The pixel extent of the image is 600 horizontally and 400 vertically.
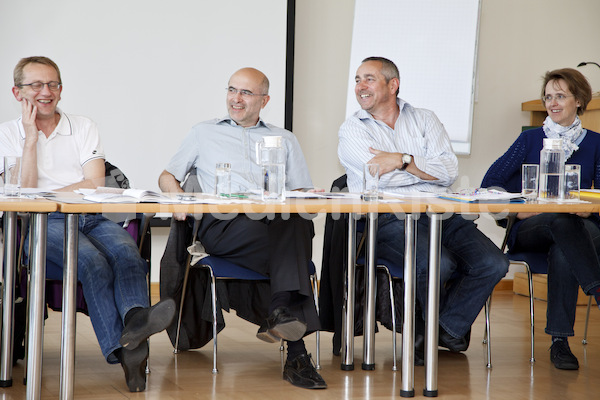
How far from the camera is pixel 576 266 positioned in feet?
9.38

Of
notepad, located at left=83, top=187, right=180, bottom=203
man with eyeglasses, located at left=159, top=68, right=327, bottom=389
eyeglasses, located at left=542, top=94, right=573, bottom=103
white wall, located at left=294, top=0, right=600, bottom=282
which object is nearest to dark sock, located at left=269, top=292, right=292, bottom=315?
man with eyeglasses, located at left=159, top=68, right=327, bottom=389

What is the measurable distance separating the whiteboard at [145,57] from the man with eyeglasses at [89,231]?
1278 millimetres

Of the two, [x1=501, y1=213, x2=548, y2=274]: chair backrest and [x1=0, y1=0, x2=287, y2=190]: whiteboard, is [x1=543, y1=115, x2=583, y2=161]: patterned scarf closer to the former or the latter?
[x1=501, y1=213, x2=548, y2=274]: chair backrest

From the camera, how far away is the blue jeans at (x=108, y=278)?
242 cm

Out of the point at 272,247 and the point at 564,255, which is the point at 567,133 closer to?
the point at 564,255

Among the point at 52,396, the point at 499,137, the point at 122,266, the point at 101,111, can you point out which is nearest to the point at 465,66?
the point at 499,137

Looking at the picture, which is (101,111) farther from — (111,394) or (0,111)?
(111,394)

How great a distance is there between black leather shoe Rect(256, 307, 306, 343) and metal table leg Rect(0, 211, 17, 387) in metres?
0.81

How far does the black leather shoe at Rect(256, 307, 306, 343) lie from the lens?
239 cm

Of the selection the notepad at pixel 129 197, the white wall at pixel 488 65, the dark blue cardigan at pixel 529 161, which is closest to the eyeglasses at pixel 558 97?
the dark blue cardigan at pixel 529 161

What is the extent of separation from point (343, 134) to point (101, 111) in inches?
66.3

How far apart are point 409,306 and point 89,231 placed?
3.85 ft

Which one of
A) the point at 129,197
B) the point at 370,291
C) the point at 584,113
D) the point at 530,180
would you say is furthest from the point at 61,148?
the point at 584,113

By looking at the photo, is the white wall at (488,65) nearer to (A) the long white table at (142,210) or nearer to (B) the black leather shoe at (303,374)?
(B) the black leather shoe at (303,374)
